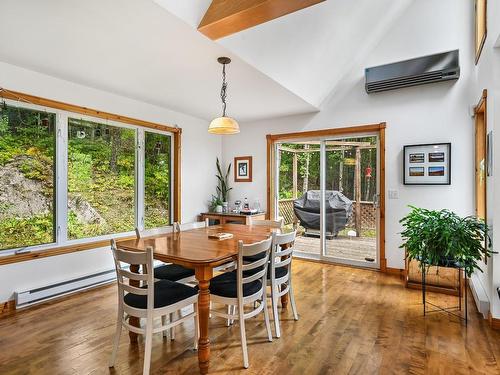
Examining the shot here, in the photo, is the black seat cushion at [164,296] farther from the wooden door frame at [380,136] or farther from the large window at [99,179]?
the wooden door frame at [380,136]

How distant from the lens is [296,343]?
2391 millimetres

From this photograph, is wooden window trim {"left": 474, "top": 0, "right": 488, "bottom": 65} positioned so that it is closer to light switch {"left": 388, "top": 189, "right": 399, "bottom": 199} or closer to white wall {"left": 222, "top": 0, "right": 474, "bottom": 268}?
white wall {"left": 222, "top": 0, "right": 474, "bottom": 268}

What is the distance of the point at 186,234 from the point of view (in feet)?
9.88

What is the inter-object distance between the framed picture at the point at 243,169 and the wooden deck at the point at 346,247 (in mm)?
1529

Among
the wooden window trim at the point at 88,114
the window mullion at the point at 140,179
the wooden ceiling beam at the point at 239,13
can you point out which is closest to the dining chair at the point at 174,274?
the wooden window trim at the point at 88,114

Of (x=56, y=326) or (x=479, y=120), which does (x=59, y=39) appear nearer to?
(x=56, y=326)

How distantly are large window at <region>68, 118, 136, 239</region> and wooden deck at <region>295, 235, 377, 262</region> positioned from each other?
288 cm

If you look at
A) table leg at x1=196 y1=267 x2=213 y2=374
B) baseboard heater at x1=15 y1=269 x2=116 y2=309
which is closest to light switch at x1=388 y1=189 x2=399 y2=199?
table leg at x1=196 y1=267 x2=213 y2=374

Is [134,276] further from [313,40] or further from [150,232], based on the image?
[313,40]

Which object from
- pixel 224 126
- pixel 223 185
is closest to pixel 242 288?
pixel 224 126

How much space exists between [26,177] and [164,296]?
233 centimetres

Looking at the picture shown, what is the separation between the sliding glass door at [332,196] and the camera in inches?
178

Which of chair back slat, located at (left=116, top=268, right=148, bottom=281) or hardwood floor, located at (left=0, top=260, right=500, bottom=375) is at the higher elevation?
chair back slat, located at (left=116, top=268, right=148, bottom=281)

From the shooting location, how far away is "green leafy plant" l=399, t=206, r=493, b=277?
272 cm
